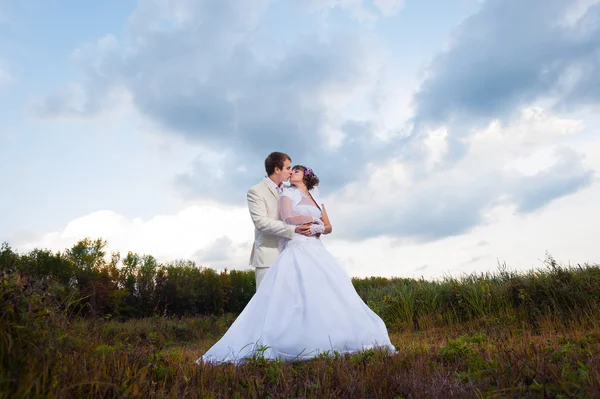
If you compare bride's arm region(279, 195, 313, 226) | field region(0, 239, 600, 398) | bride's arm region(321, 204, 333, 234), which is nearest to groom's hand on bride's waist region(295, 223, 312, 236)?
bride's arm region(279, 195, 313, 226)

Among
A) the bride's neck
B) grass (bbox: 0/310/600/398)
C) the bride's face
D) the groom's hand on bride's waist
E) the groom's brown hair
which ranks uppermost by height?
the groom's brown hair

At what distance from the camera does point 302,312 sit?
6.05 meters

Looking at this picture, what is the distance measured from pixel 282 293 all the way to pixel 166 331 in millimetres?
7800

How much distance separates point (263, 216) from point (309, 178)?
0.86 metres

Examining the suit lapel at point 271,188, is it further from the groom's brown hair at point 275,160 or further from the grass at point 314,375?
the grass at point 314,375

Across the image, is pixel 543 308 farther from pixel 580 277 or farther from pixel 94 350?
pixel 94 350

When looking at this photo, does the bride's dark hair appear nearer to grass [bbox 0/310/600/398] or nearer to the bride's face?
the bride's face

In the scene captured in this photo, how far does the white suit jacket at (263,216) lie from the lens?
720 centimetres

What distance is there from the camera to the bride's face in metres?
6.98

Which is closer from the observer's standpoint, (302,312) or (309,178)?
(302,312)

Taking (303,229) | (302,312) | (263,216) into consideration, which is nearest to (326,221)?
(303,229)

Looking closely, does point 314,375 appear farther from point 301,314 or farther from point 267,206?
point 267,206

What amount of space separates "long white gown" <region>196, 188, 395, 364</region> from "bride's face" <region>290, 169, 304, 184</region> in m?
0.29

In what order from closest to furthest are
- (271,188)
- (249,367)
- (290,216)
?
(249,367)
(290,216)
(271,188)
